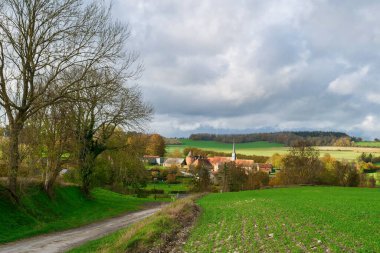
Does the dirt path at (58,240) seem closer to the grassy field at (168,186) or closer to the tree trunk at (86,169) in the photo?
the tree trunk at (86,169)

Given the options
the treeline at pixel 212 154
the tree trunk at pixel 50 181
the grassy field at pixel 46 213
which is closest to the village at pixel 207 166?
the treeline at pixel 212 154

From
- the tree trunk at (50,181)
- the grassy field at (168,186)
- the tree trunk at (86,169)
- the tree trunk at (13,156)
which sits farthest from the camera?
the grassy field at (168,186)

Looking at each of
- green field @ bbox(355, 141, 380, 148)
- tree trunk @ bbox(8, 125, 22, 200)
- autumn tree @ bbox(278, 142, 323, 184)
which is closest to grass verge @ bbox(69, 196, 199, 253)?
tree trunk @ bbox(8, 125, 22, 200)

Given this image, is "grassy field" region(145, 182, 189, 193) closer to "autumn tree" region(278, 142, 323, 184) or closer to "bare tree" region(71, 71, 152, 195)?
"autumn tree" region(278, 142, 323, 184)

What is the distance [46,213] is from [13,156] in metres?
6.62

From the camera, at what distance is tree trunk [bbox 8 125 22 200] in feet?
80.5

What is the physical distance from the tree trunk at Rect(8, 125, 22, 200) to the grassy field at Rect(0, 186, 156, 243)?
3.48 ft

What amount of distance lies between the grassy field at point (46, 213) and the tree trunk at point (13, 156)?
106cm

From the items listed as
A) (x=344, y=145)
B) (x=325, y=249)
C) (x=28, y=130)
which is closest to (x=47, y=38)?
(x=28, y=130)

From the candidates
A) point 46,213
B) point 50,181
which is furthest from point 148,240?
point 50,181

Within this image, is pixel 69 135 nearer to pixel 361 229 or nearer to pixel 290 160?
pixel 361 229

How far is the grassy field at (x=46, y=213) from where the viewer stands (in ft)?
74.8

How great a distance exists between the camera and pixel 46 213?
2922 cm

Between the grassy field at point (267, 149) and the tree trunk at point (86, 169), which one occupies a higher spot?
the grassy field at point (267, 149)
